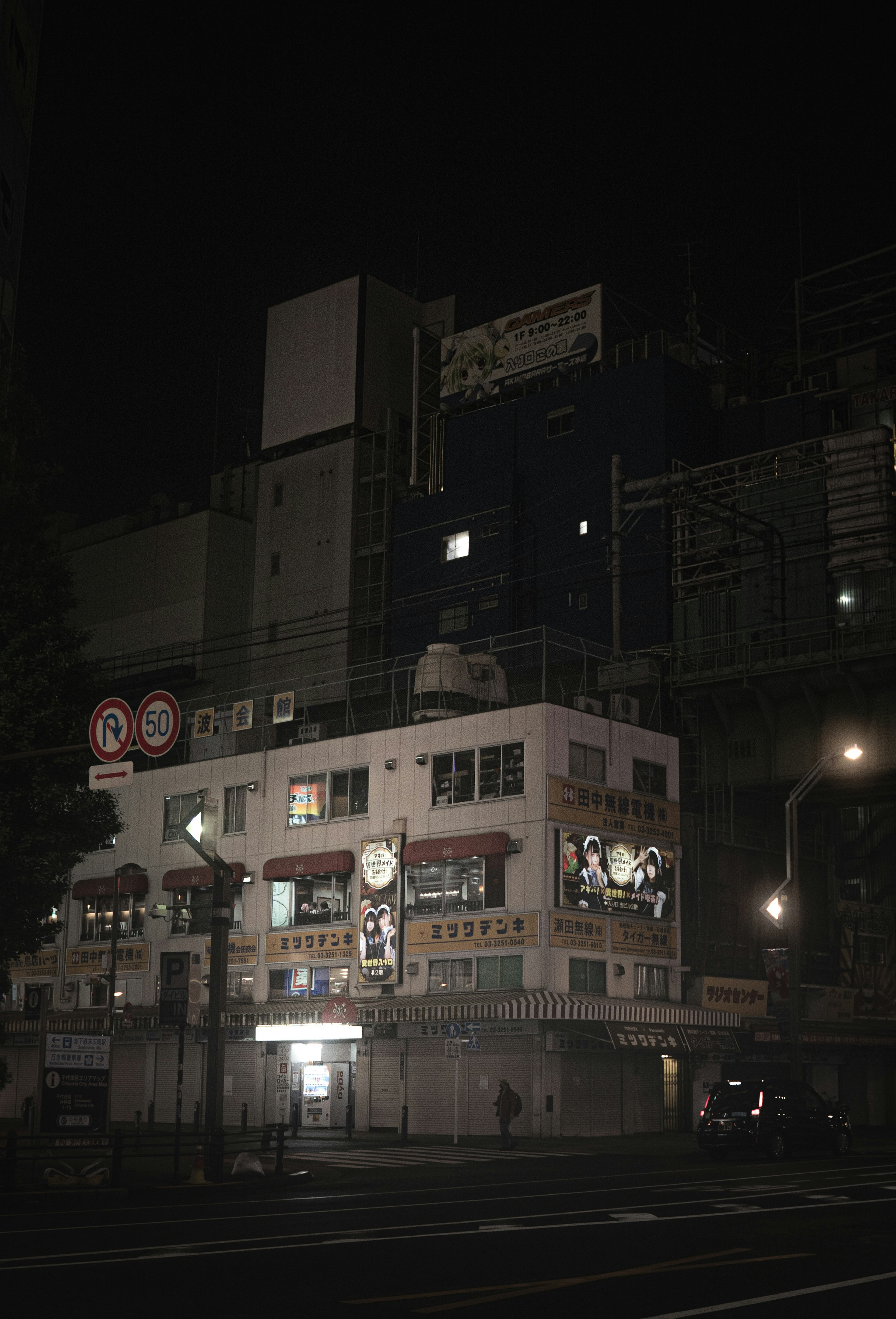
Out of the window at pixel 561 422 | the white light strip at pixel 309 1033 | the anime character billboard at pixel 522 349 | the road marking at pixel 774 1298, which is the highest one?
the anime character billboard at pixel 522 349

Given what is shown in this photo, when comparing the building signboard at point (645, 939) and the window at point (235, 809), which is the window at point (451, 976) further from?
the window at point (235, 809)

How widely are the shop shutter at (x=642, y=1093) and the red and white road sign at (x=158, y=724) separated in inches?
1098

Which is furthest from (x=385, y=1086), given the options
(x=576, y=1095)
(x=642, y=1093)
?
(x=642, y=1093)

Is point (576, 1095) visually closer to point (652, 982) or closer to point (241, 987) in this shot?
point (652, 982)

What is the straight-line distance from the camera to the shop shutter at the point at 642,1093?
4303 cm

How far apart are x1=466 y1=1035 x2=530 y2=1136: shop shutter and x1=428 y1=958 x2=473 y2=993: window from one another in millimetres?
1898

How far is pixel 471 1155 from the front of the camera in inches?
1307

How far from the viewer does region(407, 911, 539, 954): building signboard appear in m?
41.8

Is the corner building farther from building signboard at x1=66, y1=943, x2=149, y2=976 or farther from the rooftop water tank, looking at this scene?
the rooftop water tank

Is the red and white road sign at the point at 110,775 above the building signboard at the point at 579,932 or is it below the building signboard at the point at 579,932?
above

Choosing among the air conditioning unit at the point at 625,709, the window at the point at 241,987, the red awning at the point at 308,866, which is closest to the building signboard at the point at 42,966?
the window at the point at 241,987

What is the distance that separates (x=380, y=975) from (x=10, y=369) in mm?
26063

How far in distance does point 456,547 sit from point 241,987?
84.4ft

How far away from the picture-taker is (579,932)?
42250mm
